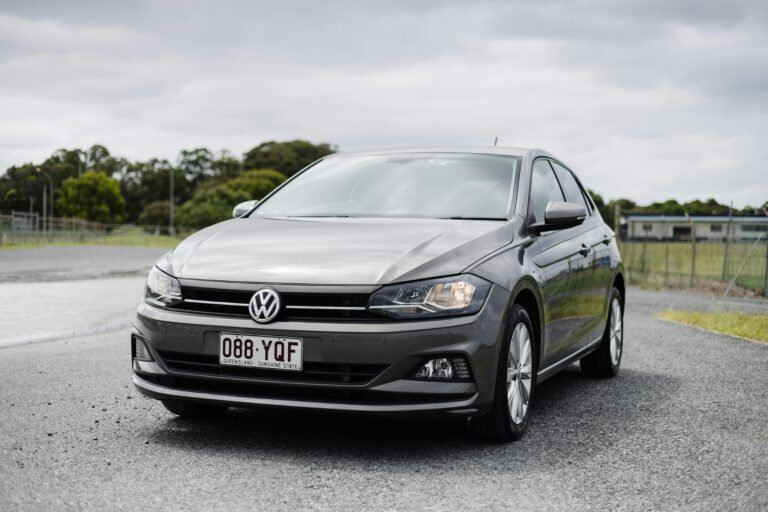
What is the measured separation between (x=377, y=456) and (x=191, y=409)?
134cm

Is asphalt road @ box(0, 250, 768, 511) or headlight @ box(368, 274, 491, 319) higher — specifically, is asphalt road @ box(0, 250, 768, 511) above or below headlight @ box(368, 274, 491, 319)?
below

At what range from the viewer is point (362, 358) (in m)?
4.36

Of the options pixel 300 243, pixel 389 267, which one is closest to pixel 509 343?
pixel 389 267

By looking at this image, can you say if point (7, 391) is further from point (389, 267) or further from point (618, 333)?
point (618, 333)

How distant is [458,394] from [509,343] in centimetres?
47

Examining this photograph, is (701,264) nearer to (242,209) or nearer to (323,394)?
(242,209)

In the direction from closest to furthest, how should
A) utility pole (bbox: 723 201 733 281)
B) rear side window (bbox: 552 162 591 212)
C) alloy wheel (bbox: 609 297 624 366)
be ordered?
rear side window (bbox: 552 162 591 212)
alloy wheel (bbox: 609 297 624 366)
utility pole (bbox: 723 201 733 281)

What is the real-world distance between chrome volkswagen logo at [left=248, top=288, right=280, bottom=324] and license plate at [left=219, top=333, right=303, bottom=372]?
0.10 m

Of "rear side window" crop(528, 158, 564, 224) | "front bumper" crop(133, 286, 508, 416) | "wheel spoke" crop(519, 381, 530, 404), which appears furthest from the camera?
"rear side window" crop(528, 158, 564, 224)

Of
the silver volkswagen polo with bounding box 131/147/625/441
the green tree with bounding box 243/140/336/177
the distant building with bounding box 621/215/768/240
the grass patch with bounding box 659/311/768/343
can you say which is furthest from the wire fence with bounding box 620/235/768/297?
the green tree with bounding box 243/140/336/177

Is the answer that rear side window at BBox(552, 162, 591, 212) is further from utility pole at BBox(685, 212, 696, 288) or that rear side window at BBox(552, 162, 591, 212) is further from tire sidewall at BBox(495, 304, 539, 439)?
utility pole at BBox(685, 212, 696, 288)

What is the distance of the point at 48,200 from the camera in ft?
108

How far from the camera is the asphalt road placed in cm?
394

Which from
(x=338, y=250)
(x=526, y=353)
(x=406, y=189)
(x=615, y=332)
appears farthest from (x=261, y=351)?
(x=615, y=332)
